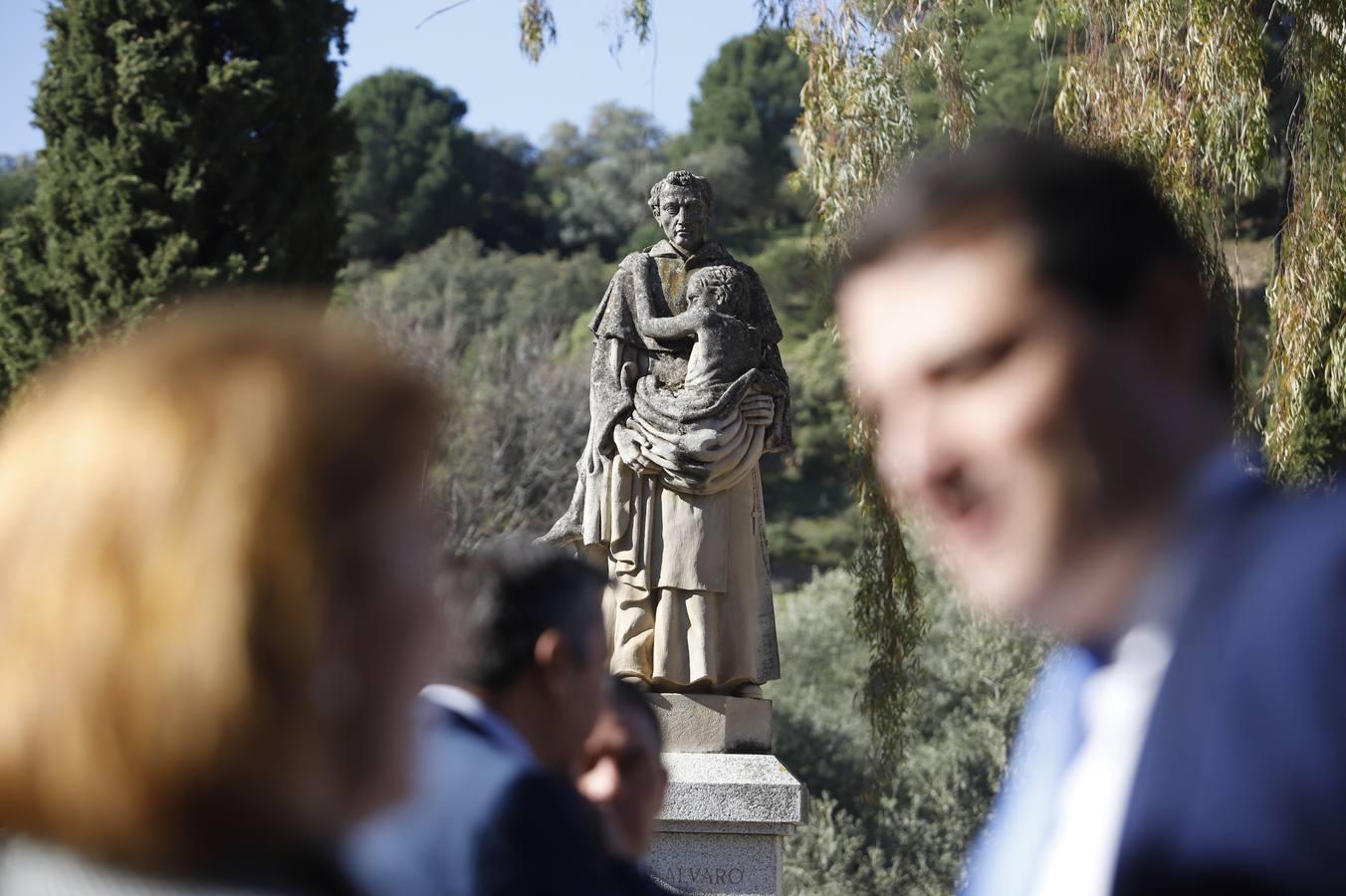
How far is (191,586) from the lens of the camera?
2.97 ft

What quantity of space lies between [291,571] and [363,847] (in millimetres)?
232

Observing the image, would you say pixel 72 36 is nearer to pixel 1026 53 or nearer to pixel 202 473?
pixel 1026 53

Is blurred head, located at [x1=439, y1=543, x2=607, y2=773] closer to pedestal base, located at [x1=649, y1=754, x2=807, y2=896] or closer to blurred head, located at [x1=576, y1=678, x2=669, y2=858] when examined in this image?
blurred head, located at [x1=576, y1=678, x2=669, y2=858]

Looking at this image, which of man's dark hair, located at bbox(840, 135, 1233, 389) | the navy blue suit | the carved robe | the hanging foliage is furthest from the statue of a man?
the navy blue suit

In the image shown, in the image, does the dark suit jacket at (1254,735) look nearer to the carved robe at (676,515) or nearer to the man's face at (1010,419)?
the man's face at (1010,419)

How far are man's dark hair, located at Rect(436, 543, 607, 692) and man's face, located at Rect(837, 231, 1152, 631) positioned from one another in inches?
30.6

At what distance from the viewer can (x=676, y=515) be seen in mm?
6859

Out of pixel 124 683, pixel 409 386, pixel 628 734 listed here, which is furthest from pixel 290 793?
pixel 628 734

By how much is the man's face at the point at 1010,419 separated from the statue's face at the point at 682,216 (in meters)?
6.12

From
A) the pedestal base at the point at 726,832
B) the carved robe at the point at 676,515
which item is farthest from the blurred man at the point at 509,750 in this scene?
the carved robe at the point at 676,515

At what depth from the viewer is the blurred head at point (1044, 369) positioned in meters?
0.95

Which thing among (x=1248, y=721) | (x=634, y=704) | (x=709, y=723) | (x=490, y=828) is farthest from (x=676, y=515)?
(x=1248, y=721)

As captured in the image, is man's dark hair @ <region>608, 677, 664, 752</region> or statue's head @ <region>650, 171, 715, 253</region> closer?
man's dark hair @ <region>608, 677, 664, 752</region>

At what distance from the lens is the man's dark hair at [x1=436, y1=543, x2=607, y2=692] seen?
1.73 m
